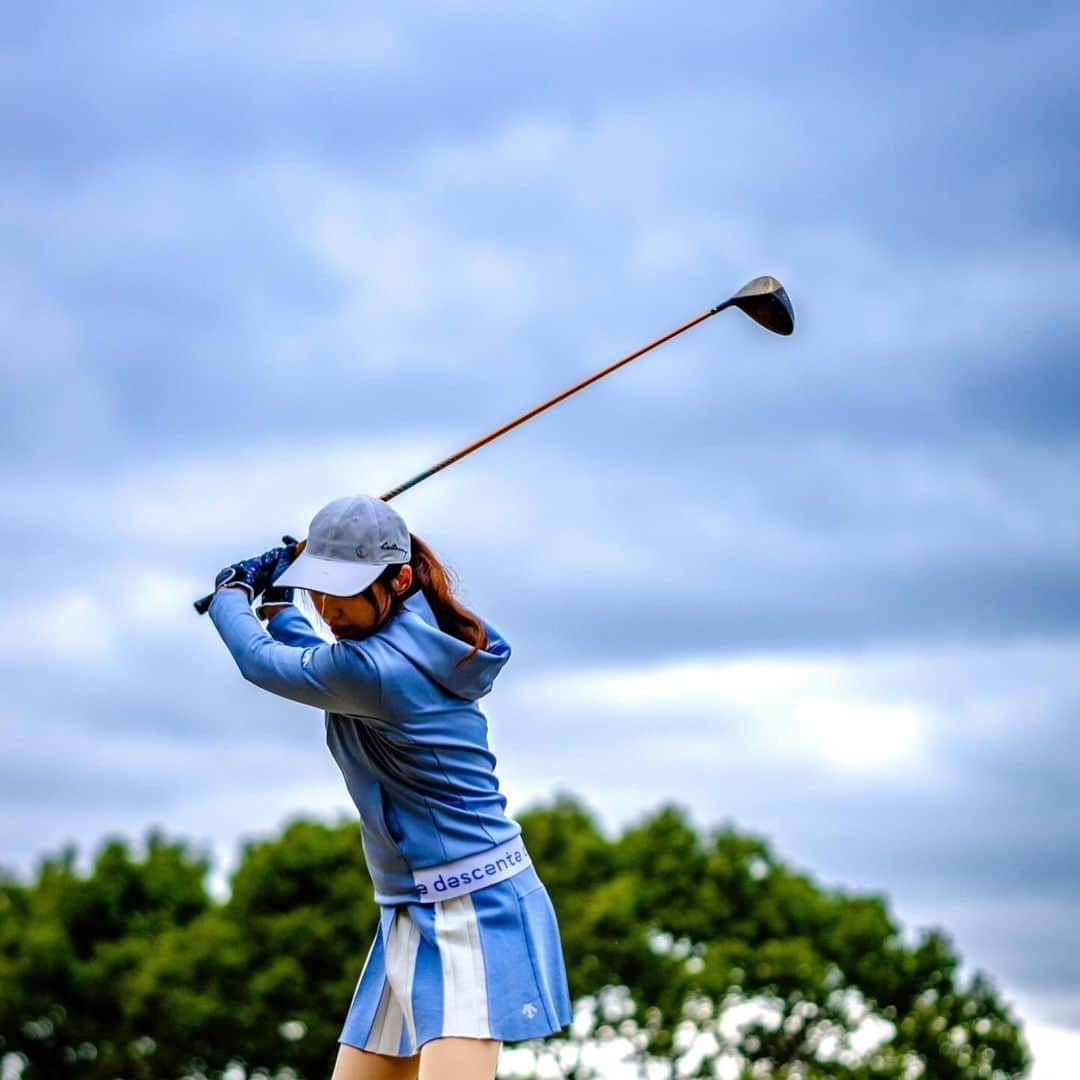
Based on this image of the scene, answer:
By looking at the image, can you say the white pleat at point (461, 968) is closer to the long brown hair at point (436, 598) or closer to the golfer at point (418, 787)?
the golfer at point (418, 787)

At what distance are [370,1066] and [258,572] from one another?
63.6 inches

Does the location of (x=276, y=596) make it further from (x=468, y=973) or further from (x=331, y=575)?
(x=468, y=973)

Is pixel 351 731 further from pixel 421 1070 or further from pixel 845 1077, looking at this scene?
pixel 845 1077

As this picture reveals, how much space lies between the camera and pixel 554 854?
96.1 ft

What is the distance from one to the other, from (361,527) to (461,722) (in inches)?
26.4

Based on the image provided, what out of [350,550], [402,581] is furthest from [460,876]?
[350,550]

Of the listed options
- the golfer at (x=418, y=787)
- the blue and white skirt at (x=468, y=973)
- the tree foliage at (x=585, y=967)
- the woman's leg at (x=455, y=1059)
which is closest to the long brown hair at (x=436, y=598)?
the golfer at (x=418, y=787)

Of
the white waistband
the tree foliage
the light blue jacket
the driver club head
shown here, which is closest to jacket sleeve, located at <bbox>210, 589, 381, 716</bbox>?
the light blue jacket

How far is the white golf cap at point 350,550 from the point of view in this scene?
5895mm

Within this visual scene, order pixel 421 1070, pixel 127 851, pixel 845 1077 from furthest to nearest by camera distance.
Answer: pixel 127 851
pixel 845 1077
pixel 421 1070

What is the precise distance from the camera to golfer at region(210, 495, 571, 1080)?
5875 millimetres

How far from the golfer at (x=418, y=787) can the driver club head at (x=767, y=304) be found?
2029 mm

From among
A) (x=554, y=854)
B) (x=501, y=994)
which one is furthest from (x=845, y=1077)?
(x=501, y=994)

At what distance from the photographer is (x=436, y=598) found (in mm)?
6129
